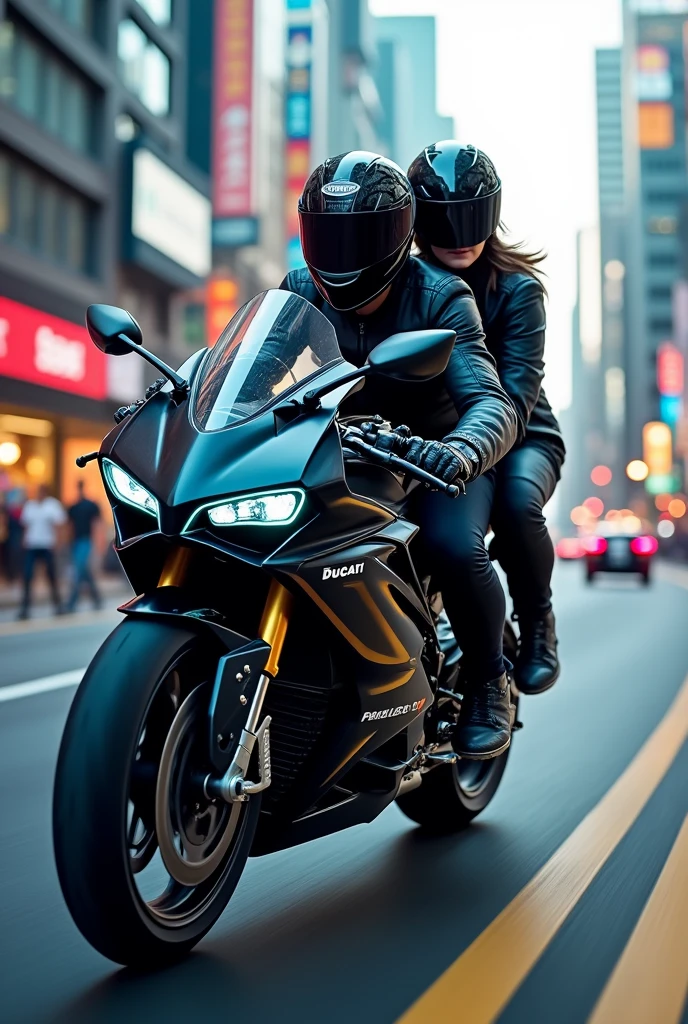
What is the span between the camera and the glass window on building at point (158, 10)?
34.9 m

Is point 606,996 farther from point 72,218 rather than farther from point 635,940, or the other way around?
point 72,218

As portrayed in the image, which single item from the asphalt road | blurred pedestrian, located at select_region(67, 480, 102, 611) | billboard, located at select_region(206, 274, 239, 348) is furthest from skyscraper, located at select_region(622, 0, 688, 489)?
the asphalt road

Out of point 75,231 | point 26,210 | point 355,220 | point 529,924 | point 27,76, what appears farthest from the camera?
point 75,231

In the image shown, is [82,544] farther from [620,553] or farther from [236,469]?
[236,469]

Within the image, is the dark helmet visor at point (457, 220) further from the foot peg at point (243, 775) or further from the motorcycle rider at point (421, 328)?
the foot peg at point (243, 775)

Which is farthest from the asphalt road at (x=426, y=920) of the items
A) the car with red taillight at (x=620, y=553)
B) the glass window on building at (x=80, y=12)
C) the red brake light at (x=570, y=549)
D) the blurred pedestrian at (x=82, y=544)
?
the red brake light at (x=570, y=549)

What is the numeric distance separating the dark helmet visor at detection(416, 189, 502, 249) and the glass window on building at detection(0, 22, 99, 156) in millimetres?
24049

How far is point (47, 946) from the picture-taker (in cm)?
319

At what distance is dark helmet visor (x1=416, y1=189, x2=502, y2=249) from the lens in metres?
4.37

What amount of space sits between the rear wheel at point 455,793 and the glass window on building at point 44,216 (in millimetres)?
23680

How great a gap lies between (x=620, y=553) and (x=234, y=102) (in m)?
20.0

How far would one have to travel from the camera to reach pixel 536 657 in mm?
4727

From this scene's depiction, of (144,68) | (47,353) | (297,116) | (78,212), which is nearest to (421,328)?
(47,353)

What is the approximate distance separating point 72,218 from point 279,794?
28.5m
